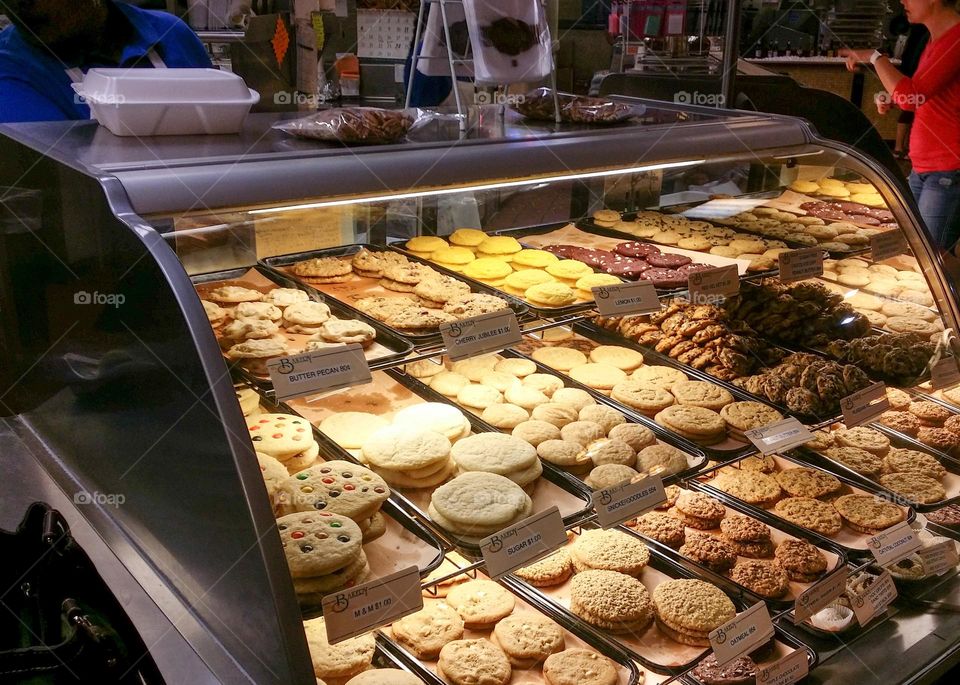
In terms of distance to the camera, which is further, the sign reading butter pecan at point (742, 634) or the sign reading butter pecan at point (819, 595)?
the sign reading butter pecan at point (819, 595)

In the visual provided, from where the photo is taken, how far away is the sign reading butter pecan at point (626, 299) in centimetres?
223

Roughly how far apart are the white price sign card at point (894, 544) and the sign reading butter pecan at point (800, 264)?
2.72 ft

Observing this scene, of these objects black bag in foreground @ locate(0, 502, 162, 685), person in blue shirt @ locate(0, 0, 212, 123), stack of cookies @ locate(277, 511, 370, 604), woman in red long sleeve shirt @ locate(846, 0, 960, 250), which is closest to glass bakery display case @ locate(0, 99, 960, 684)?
stack of cookies @ locate(277, 511, 370, 604)

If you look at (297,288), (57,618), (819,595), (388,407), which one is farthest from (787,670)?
(297,288)

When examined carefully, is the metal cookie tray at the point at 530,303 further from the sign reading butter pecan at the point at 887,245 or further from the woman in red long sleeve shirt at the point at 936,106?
the woman in red long sleeve shirt at the point at 936,106

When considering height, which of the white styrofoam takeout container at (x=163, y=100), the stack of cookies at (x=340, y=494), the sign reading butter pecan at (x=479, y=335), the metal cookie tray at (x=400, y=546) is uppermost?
the white styrofoam takeout container at (x=163, y=100)

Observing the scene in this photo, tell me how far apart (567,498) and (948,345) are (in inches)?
58.6

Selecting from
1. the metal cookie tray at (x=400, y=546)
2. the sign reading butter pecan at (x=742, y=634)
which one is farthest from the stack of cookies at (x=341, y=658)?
the sign reading butter pecan at (x=742, y=634)

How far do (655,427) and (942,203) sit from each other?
3.52m

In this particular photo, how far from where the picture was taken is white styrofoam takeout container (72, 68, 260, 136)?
1682 mm

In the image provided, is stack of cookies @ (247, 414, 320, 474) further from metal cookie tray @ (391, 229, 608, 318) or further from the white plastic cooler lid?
metal cookie tray @ (391, 229, 608, 318)

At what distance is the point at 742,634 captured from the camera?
1852 millimetres

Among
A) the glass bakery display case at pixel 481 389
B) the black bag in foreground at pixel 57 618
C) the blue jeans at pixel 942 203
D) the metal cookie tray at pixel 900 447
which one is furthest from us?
the blue jeans at pixel 942 203

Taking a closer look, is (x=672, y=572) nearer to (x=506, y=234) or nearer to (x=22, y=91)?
(x=506, y=234)
